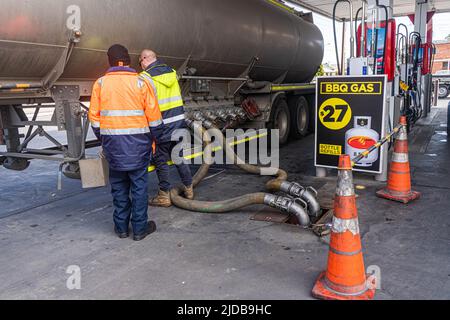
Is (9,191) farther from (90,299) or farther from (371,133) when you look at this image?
(371,133)

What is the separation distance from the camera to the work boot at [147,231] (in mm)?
4082

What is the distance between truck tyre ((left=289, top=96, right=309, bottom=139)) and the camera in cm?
1034

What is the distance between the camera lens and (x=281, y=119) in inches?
385

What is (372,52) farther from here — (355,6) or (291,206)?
(355,6)

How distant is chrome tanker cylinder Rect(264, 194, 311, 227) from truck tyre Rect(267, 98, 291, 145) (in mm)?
4726

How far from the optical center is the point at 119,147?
3.83 metres

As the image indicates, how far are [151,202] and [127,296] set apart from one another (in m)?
2.23

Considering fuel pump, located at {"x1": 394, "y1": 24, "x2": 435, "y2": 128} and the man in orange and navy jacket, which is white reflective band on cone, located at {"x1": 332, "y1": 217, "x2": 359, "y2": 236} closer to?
the man in orange and navy jacket

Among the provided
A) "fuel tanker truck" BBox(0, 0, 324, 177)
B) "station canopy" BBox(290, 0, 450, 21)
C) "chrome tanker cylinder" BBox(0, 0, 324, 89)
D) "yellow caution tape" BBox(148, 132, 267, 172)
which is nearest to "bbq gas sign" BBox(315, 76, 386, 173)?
"yellow caution tape" BBox(148, 132, 267, 172)

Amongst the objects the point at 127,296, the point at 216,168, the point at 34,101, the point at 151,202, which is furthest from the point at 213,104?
the point at 127,296

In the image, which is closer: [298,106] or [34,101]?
[34,101]

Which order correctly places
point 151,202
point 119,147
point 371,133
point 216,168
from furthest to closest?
1. point 216,168
2. point 371,133
3. point 151,202
4. point 119,147

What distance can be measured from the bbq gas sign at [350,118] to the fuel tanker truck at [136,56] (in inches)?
74.2

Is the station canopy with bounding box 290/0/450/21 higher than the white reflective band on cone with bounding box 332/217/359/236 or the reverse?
higher
